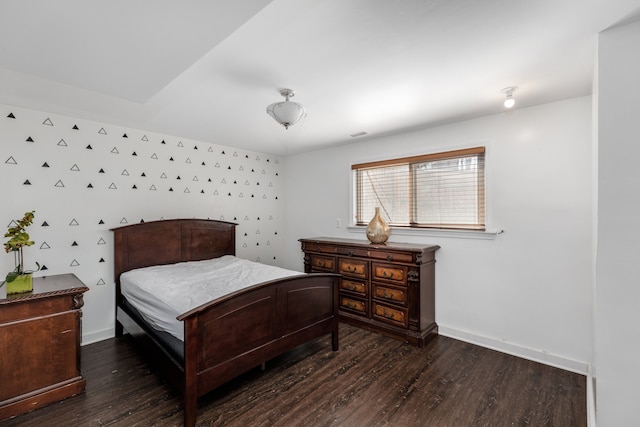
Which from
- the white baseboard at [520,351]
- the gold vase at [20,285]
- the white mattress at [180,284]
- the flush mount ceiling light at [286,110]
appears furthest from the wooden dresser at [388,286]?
the gold vase at [20,285]

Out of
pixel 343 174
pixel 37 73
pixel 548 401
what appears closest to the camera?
pixel 37 73

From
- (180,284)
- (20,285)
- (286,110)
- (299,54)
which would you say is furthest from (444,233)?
(20,285)

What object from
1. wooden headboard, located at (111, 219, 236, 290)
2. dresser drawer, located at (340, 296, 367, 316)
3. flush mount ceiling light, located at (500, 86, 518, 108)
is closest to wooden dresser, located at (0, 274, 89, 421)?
wooden headboard, located at (111, 219, 236, 290)

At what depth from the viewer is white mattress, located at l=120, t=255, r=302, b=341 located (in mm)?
2129

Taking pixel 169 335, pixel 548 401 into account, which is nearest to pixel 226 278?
pixel 169 335

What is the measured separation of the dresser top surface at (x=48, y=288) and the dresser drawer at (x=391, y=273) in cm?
266

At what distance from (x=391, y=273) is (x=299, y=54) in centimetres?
233

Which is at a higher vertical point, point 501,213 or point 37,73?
point 37,73

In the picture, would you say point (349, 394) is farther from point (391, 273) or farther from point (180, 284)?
point (180, 284)

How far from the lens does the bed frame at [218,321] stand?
1854 millimetres

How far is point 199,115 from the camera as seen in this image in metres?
2.89

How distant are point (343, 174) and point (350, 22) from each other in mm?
2745

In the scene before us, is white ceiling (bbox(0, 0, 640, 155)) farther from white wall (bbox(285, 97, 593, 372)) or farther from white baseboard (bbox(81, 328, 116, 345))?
white baseboard (bbox(81, 328, 116, 345))

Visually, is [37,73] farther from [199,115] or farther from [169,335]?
[169,335]
